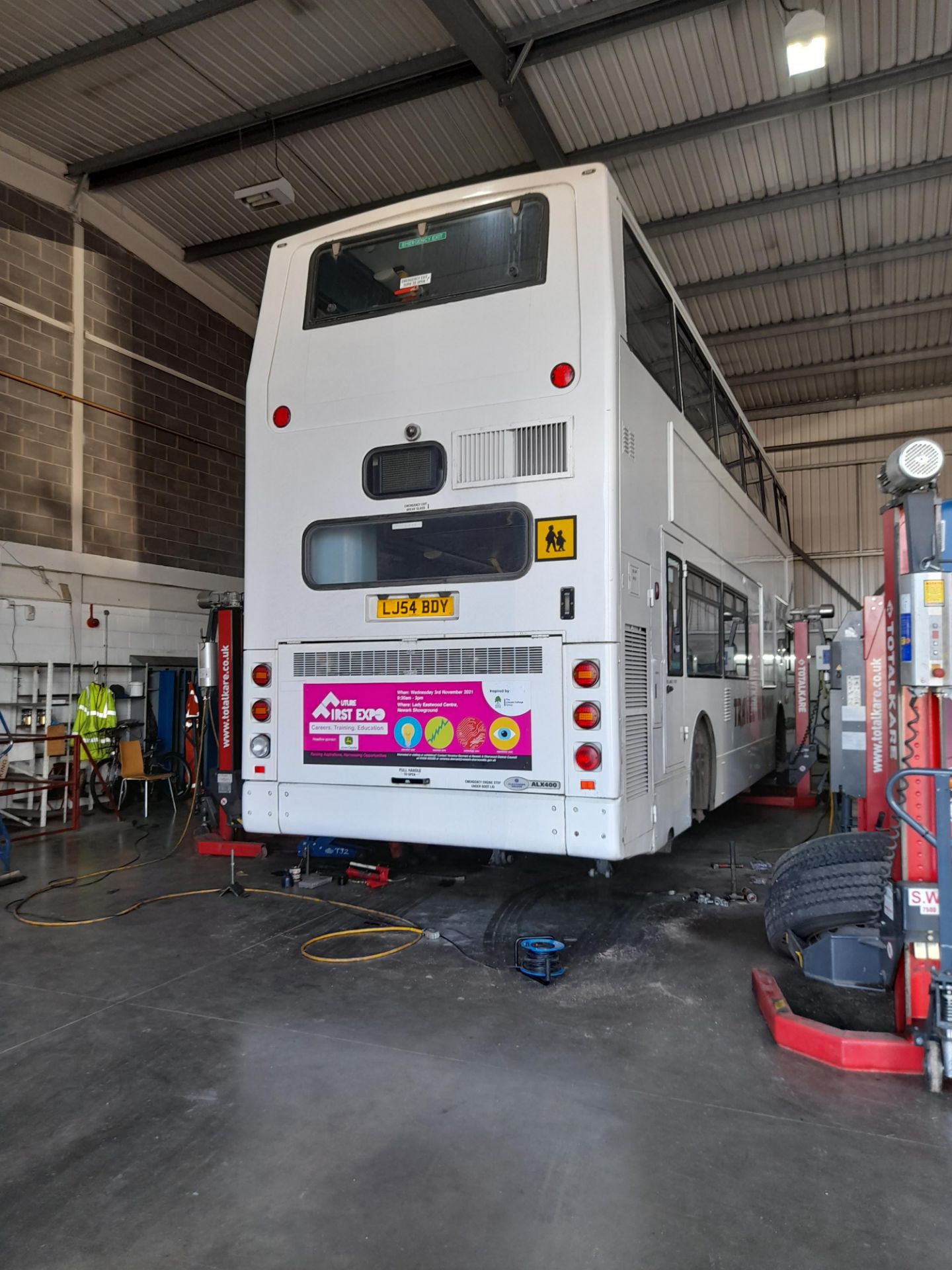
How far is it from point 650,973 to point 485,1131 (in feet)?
6.00

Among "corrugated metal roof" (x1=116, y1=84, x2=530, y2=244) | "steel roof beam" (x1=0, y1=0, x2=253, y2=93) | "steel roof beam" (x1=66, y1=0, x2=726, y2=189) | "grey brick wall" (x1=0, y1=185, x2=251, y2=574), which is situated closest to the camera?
"steel roof beam" (x1=66, y1=0, x2=726, y2=189)

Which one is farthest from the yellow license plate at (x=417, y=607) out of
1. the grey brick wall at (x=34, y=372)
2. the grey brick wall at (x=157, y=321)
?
the grey brick wall at (x=157, y=321)

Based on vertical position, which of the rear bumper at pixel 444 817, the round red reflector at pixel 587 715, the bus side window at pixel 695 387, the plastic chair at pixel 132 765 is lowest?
the plastic chair at pixel 132 765

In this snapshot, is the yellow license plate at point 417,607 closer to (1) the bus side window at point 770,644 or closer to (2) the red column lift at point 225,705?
(2) the red column lift at point 225,705

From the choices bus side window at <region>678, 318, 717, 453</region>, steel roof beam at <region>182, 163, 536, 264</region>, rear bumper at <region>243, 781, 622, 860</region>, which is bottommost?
rear bumper at <region>243, 781, 622, 860</region>

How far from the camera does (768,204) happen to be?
1089cm

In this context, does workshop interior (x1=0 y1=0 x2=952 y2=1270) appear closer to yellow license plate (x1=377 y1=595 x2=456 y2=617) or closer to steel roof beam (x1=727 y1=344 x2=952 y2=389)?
yellow license plate (x1=377 y1=595 x2=456 y2=617)

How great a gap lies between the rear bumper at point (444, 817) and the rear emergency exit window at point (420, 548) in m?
1.24

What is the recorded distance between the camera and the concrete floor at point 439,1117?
7.61 ft

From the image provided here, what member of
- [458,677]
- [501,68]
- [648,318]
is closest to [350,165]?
[501,68]

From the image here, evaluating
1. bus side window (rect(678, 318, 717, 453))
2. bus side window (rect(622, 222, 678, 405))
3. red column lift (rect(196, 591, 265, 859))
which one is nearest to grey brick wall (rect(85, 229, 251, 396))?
red column lift (rect(196, 591, 265, 859))

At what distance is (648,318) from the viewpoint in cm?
548

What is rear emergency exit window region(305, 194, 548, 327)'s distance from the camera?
495cm

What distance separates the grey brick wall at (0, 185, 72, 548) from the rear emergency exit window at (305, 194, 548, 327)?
6.12 metres
